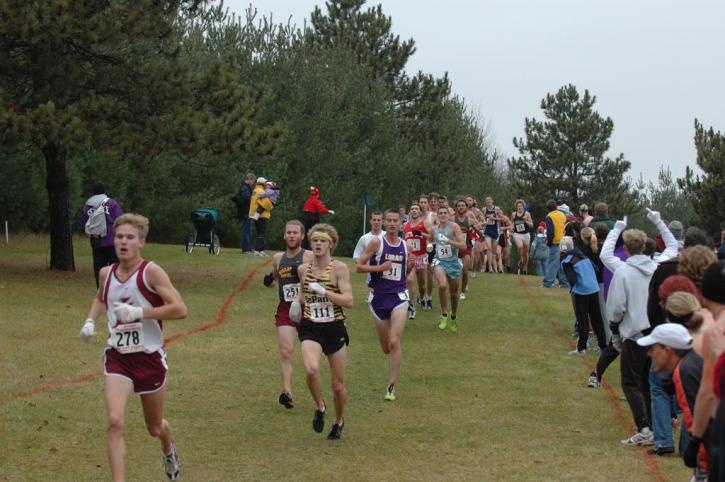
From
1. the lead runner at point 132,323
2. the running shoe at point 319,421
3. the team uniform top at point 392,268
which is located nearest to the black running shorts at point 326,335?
the running shoe at point 319,421

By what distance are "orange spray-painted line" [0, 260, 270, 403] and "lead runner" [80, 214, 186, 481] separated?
431cm

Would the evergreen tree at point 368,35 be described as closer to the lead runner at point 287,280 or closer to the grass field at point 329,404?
the grass field at point 329,404

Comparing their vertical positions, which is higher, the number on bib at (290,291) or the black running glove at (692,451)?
the number on bib at (290,291)

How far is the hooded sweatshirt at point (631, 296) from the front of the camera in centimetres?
1053

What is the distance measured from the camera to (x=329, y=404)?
12.5 m

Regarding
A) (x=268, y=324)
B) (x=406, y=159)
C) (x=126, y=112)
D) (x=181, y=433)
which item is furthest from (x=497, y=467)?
(x=406, y=159)

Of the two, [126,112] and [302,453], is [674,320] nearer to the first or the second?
[302,453]

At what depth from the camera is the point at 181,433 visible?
10688mm

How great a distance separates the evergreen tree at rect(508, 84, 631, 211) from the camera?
64750mm

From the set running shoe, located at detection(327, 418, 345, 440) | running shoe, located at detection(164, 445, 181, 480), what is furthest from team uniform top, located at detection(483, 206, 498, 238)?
running shoe, located at detection(164, 445, 181, 480)

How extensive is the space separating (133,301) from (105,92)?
52.2 feet

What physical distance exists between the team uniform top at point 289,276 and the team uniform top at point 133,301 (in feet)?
12.0

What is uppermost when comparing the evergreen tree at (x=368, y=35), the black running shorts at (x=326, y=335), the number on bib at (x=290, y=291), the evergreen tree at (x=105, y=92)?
the evergreen tree at (x=368, y=35)

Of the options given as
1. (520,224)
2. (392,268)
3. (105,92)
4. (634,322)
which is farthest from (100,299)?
(520,224)
